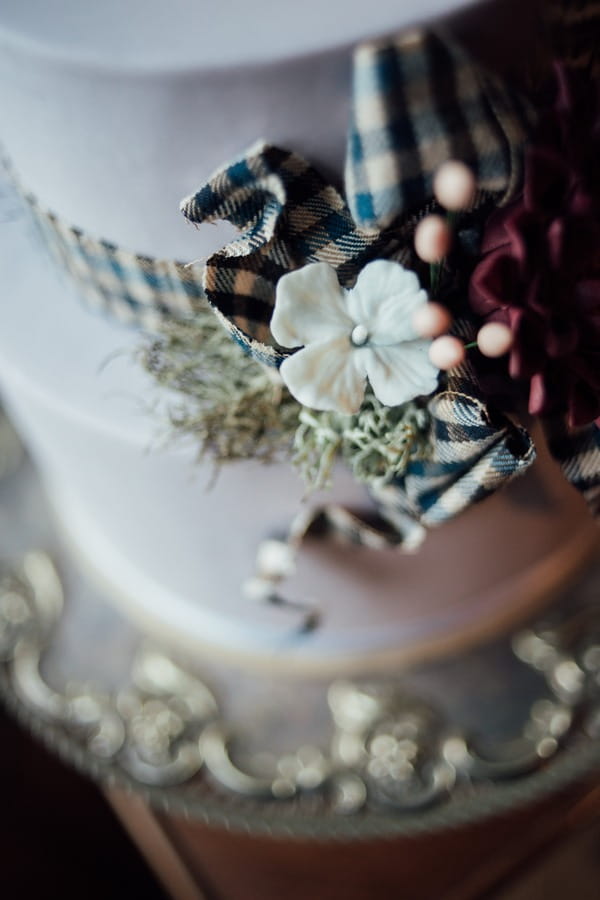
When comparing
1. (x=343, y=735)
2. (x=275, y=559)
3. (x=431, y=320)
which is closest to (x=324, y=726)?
(x=343, y=735)

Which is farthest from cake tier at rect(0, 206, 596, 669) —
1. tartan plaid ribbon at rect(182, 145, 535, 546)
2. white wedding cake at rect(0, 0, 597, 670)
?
tartan plaid ribbon at rect(182, 145, 535, 546)

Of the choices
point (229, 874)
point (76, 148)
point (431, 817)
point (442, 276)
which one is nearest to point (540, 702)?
point (431, 817)

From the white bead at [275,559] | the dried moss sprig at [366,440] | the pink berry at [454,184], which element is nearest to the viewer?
the pink berry at [454,184]

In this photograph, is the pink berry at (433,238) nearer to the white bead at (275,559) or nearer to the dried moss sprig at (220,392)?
the dried moss sprig at (220,392)

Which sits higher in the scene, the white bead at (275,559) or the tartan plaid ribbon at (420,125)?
the tartan plaid ribbon at (420,125)

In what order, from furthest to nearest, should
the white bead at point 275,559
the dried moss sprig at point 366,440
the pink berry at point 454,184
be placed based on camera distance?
the white bead at point 275,559, the dried moss sprig at point 366,440, the pink berry at point 454,184

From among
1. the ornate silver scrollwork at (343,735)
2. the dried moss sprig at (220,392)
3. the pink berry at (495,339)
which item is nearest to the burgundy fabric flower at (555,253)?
the pink berry at (495,339)

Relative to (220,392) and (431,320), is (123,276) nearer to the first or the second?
(220,392)

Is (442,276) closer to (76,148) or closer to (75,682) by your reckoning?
(76,148)
